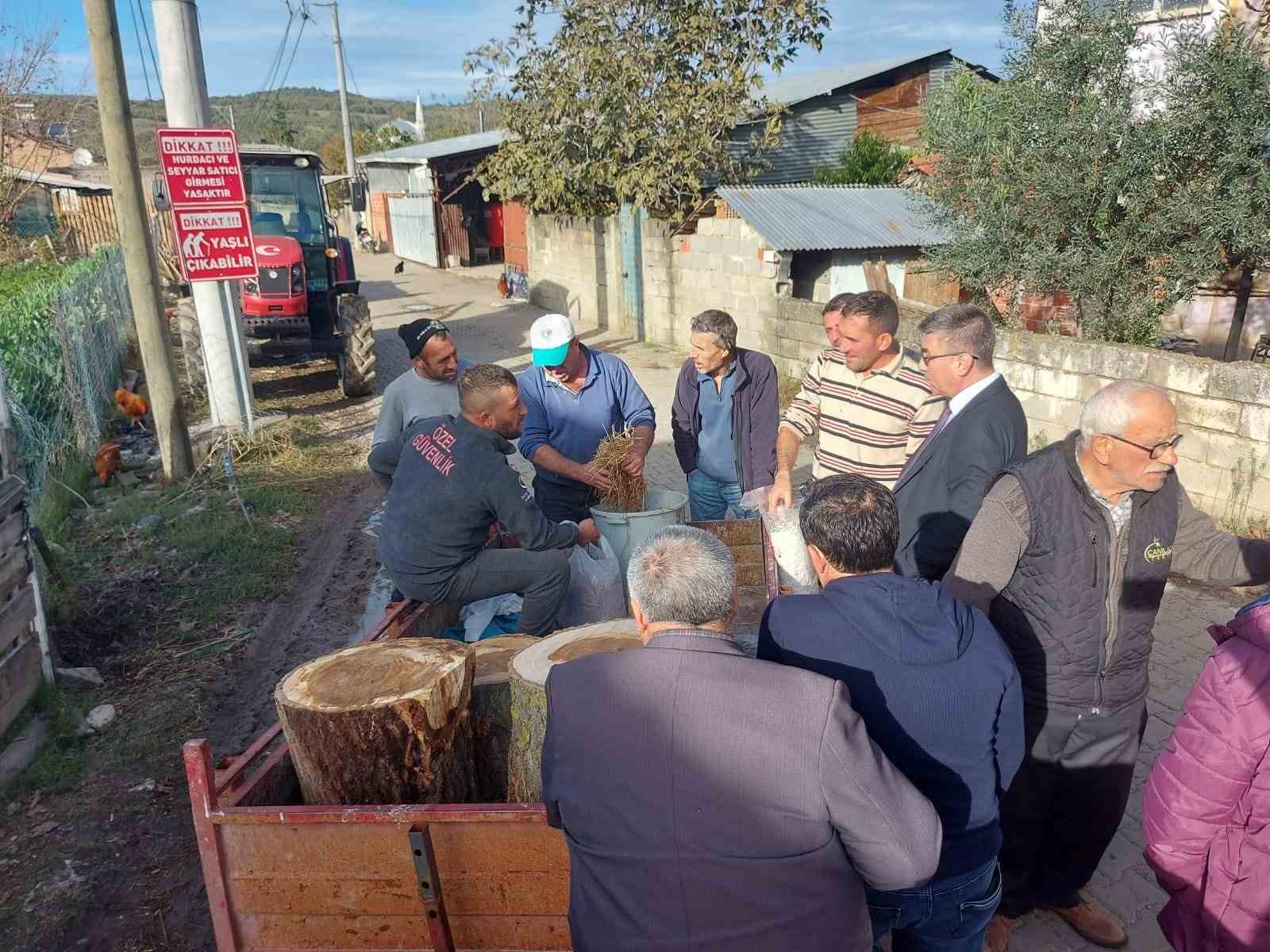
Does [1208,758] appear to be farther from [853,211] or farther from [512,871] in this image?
[853,211]

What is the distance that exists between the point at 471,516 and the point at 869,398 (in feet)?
6.01

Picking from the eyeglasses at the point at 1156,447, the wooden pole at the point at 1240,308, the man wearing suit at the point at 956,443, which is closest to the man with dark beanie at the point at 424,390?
the man wearing suit at the point at 956,443

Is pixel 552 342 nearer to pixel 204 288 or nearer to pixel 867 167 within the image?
pixel 204 288

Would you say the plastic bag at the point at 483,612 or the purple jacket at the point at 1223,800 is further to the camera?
the plastic bag at the point at 483,612

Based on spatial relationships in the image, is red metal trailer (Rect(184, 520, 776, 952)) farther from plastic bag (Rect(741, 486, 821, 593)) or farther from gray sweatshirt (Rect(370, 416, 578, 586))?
plastic bag (Rect(741, 486, 821, 593))

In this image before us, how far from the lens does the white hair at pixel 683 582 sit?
1.76 m

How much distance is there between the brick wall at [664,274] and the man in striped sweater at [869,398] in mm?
7238

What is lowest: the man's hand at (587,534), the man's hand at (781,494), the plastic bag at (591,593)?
the plastic bag at (591,593)

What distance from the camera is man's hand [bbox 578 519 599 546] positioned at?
408cm

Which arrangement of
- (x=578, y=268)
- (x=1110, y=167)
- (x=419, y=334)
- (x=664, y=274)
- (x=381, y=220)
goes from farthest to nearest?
(x=381, y=220)
(x=578, y=268)
(x=664, y=274)
(x=1110, y=167)
(x=419, y=334)

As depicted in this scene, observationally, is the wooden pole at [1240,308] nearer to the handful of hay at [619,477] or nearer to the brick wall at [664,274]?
the brick wall at [664,274]

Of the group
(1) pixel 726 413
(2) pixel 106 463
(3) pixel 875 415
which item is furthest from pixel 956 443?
(2) pixel 106 463

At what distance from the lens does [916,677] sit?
1874 millimetres

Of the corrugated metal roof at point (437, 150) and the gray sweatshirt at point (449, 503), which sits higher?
the corrugated metal roof at point (437, 150)
